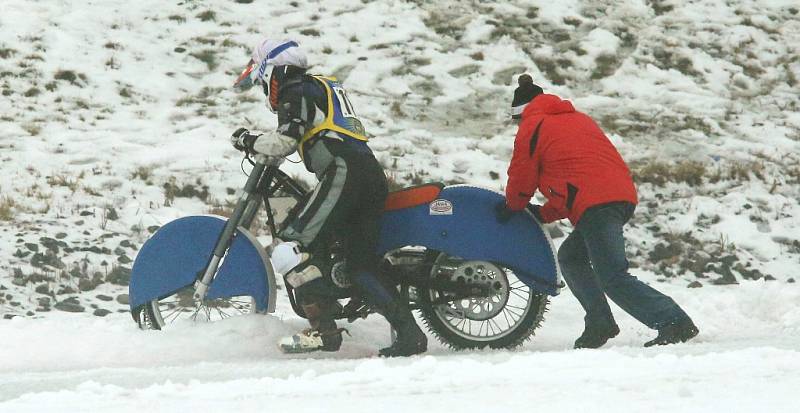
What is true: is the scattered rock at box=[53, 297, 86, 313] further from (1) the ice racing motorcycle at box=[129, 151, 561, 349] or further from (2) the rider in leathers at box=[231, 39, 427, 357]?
(2) the rider in leathers at box=[231, 39, 427, 357]

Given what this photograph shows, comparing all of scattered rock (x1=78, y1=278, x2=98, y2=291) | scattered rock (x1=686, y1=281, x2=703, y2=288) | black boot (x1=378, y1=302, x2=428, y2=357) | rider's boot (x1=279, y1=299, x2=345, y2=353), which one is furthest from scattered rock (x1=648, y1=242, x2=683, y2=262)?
scattered rock (x1=78, y1=278, x2=98, y2=291)

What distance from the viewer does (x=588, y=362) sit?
5.30m

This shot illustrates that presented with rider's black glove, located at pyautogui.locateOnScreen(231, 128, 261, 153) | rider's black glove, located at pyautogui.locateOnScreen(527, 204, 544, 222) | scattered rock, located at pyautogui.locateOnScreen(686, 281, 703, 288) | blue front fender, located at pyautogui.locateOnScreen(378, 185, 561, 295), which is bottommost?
scattered rock, located at pyautogui.locateOnScreen(686, 281, 703, 288)

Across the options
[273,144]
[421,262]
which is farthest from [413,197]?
[273,144]

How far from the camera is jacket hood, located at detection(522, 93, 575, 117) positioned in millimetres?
6523

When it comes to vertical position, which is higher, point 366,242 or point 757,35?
point 757,35

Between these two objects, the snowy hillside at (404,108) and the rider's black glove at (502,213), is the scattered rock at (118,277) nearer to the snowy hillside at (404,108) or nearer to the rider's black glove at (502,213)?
the snowy hillside at (404,108)

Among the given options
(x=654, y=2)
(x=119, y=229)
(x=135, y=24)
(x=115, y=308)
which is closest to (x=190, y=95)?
(x=135, y=24)

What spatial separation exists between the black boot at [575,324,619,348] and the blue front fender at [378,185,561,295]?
470 mm

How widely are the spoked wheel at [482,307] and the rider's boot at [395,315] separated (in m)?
0.27

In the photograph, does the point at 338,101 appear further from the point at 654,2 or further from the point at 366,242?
the point at 654,2

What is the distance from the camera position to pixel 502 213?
255 inches

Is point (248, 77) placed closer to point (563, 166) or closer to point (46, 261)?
point (563, 166)

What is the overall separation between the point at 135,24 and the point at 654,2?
31.4 feet
